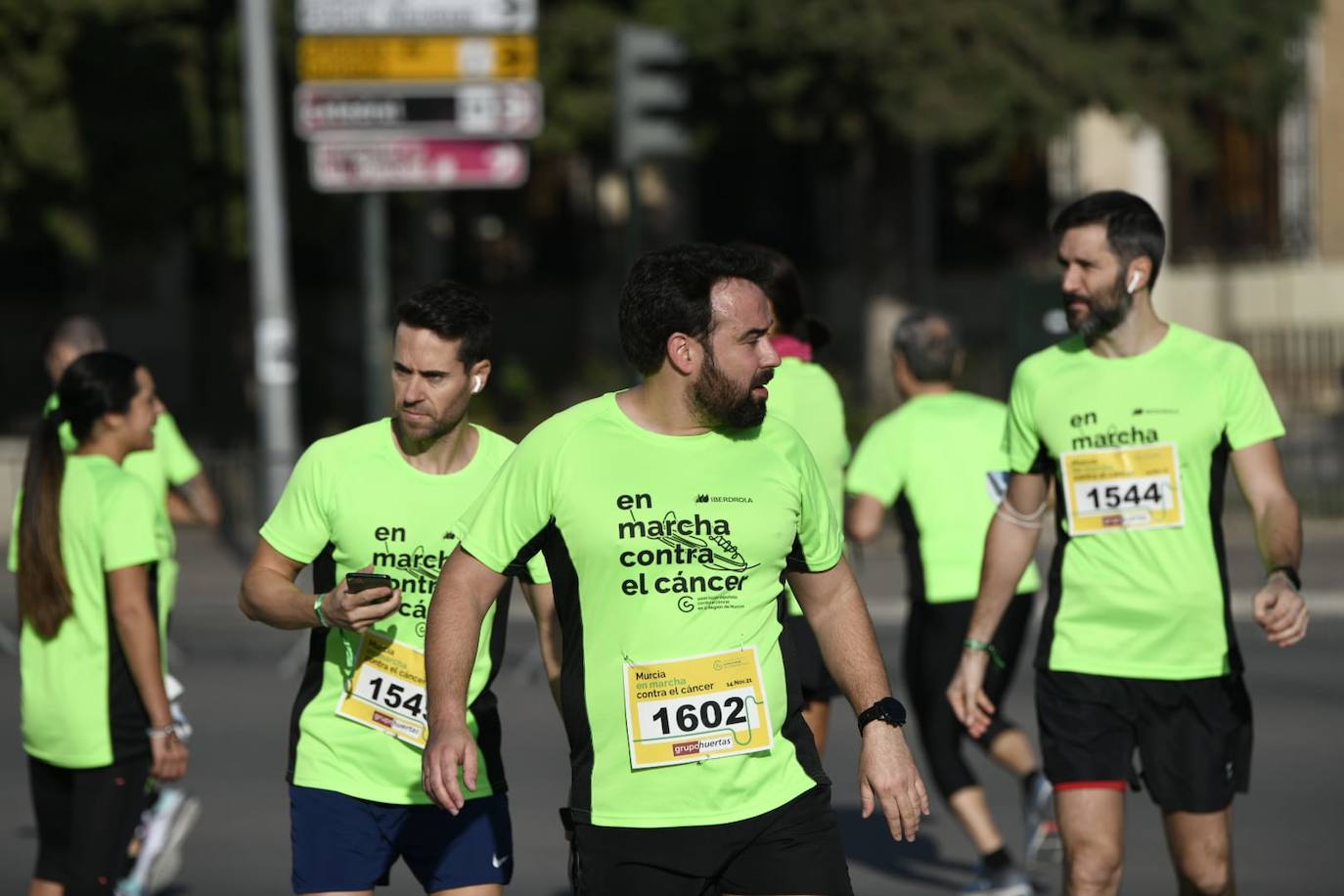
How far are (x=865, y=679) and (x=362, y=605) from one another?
3.39 ft

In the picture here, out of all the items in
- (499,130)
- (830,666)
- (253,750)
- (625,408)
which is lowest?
(253,750)

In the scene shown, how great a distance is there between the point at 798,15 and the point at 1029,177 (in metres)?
12.8

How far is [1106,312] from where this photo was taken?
17.7 feet

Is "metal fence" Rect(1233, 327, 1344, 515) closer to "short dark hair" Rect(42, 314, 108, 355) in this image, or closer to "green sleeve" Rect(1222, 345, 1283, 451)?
"green sleeve" Rect(1222, 345, 1283, 451)

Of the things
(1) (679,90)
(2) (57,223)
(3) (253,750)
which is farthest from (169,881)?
(2) (57,223)

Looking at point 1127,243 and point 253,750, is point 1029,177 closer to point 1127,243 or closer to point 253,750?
point 253,750

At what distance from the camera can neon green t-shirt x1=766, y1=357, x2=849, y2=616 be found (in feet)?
20.1

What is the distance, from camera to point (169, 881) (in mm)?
7336

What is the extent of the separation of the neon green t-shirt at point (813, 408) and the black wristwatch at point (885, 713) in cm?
202

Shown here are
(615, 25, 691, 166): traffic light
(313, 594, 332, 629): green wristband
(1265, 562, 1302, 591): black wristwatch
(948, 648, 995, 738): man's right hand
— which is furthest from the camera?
(615, 25, 691, 166): traffic light

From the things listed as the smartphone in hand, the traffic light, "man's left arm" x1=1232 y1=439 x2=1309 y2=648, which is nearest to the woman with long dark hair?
the smartphone in hand

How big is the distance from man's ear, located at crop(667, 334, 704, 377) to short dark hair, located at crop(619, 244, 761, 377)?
0.01 meters

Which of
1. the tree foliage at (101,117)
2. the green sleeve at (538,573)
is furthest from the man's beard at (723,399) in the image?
the tree foliage at (101,117)

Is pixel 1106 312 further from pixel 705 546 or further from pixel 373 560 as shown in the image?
pixel 373 560
